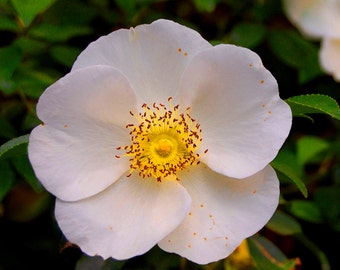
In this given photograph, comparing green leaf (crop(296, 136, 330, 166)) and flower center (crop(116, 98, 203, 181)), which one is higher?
flower center (crop(116, 98, 203, 181))

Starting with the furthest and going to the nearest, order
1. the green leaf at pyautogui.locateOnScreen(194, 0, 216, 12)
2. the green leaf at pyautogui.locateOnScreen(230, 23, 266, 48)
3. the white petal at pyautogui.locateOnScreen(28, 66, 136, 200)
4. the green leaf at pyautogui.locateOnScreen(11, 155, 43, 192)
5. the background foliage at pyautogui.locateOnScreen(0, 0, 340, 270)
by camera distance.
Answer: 1. the green leaf at pyautogui.locateOnScreen(230, 23, 266, 48)
2. the green leaf at pyautogui.locateOnScreen(194, 0, 216, 12)
3. the background foliage at pyautogui.locateOnScreen(0, 0, 340, 270)
4. the green leaf at pyautogui.locateOnScreen(11, 155, 43, 192)
5. the white petal at pyautogui.locateOnScreen(28, 66, 136, 200)

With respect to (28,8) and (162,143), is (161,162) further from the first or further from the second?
(28,8)

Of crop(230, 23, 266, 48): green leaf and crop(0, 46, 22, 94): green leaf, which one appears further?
crop(230, 23, 266, 48): green leaf

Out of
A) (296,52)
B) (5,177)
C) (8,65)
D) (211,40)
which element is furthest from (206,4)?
(5,177)

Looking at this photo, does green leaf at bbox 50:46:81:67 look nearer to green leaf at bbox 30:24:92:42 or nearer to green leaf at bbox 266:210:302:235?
green leaf at bbox 30:24:92:42

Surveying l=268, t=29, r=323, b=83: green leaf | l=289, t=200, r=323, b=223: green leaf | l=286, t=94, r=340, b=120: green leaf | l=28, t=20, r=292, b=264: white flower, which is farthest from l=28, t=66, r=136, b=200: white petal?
l=268, t=29, r=323, b=83: green leaf

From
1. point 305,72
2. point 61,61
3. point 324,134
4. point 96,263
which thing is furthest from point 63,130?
point 324,134
